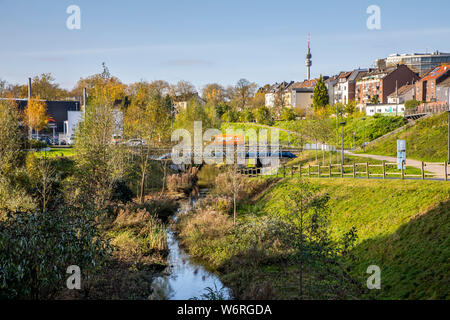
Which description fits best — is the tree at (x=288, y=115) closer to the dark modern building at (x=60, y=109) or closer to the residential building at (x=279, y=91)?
the residential building at (x=279, y=91)

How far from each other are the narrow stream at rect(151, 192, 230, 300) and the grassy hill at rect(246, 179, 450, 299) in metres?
6.16

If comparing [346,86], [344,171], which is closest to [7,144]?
[344,171]

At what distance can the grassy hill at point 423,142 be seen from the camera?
40219 millimetres

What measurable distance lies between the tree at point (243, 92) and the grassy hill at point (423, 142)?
255 ft

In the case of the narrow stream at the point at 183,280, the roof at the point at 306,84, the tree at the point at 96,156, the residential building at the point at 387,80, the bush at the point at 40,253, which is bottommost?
the narrow stream at the point at 183,280

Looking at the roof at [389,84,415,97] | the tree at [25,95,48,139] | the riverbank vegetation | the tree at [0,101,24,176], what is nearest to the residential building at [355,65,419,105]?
the roof at [389,84,415,97]

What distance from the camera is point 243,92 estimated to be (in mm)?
129500

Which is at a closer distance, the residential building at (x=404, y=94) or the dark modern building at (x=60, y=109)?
the dark modern building at (x=60, y=109)

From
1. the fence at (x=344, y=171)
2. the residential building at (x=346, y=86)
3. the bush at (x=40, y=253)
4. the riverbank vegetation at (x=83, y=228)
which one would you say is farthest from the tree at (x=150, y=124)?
the residential building at (x=346, y=86)

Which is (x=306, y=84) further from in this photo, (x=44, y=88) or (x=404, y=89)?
(x=44, y=88)

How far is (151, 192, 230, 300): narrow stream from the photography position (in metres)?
16.5

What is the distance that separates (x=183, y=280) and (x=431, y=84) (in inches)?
2797

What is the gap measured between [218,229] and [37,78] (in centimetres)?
8471
